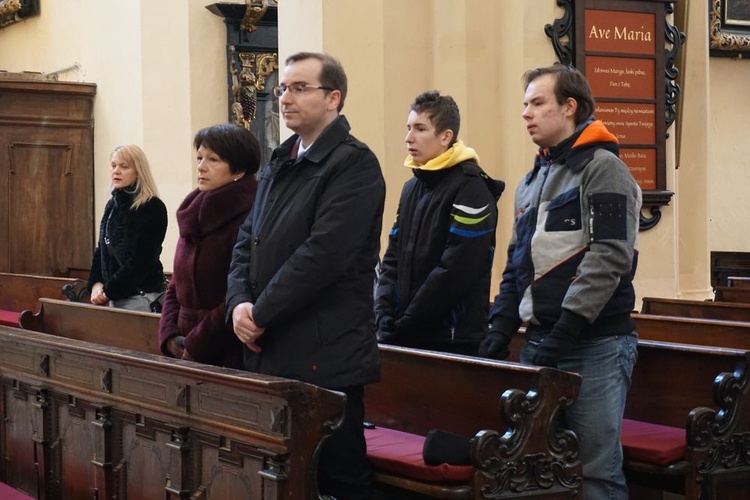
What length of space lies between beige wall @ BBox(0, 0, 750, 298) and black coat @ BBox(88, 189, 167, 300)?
6.51 feet

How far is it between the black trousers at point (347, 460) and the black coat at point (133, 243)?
2.63 m

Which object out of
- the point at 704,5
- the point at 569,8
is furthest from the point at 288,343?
the point at 704,5

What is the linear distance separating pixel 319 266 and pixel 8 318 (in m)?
5.88

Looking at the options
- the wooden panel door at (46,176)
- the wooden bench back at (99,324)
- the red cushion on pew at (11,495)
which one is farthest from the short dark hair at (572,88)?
the wooden panel door at (46,176)

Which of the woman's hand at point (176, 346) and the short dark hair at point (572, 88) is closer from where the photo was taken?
the short dark hair at point (572, 88)

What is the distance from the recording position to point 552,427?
3.31 m

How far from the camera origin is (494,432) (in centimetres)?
320

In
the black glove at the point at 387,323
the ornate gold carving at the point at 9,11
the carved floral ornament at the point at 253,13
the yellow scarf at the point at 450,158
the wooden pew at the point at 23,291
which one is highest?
the ornate gold carving at the point at 9,11

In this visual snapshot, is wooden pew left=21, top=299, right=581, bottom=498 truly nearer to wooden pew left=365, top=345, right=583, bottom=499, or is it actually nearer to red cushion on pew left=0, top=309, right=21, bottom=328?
wooden pew left=365, top=345, right=583, bottom=499

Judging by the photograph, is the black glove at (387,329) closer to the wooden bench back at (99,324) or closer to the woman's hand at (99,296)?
the wooden bench back at (99,324)

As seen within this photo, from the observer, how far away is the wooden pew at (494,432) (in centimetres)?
321

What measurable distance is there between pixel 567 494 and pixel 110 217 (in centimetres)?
317

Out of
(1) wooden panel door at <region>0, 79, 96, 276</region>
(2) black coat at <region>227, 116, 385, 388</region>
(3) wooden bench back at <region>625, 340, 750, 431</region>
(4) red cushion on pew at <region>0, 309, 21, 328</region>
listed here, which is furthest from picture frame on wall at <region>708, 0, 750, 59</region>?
(2) black coat at <region>227, 116, 385, 388</region>

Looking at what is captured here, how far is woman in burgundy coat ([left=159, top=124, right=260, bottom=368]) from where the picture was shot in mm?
3594
